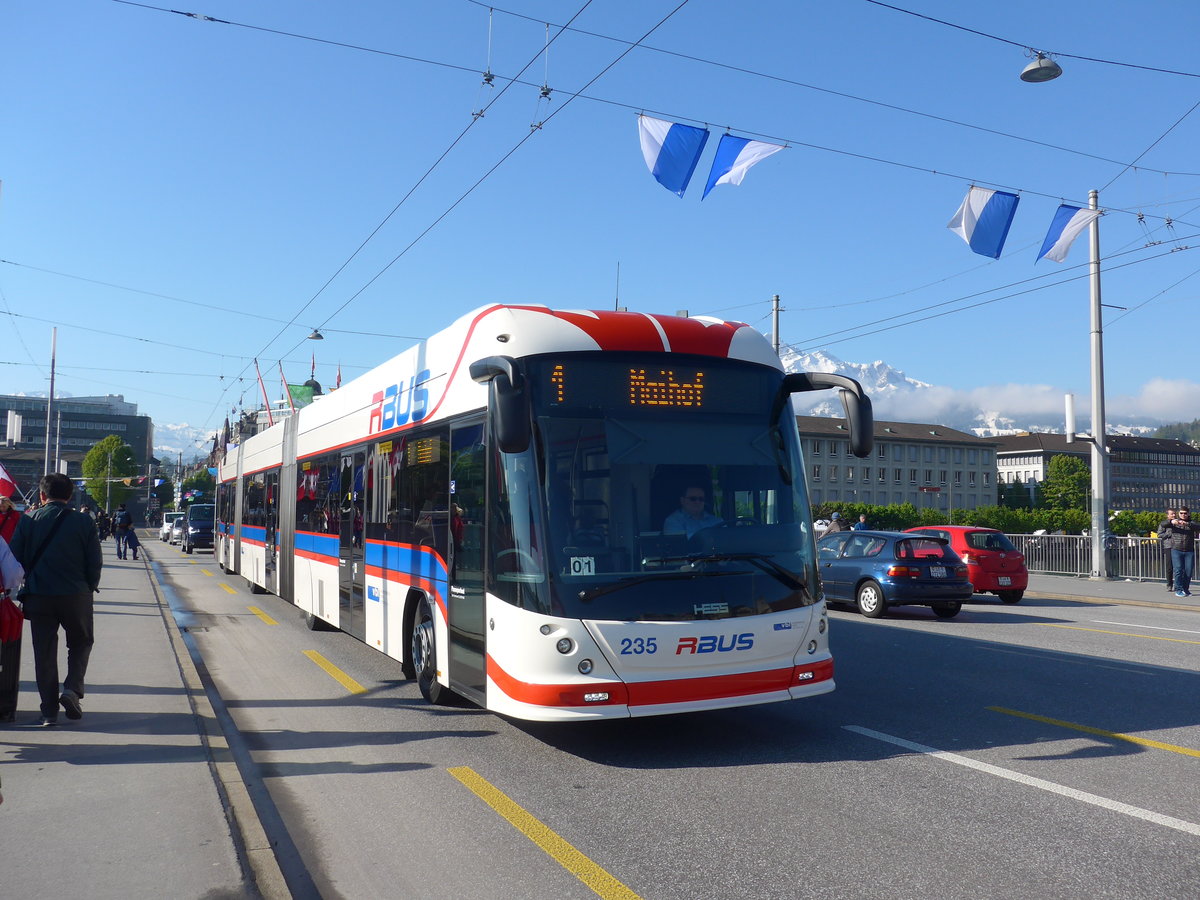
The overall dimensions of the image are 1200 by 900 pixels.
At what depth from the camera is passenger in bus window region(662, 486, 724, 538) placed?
6820 mm

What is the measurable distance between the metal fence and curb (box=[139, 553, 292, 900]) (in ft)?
73.1

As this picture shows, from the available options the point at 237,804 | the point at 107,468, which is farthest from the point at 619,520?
the point at 107,468

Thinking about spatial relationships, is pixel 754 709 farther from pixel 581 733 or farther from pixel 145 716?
pixel 145 716

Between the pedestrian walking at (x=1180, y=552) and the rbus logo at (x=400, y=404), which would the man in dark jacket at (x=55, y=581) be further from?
the pedestrian walking at (x=1180, y=552)

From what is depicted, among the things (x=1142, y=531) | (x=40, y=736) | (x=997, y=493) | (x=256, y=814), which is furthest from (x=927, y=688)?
(x=997, y=493)

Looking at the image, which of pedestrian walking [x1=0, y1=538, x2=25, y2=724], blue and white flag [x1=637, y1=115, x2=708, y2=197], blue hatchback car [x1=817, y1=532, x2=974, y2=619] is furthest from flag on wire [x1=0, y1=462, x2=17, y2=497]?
blue hatchback car [x1=817, y1=532, x2=974, y2=619]

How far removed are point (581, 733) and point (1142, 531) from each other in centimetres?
8911

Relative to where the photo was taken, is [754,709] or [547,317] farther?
[754,709]

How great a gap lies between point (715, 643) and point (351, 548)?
6.04 metres

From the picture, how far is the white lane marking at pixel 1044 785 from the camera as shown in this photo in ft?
17.3

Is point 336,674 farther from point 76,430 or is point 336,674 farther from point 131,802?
point 76,430

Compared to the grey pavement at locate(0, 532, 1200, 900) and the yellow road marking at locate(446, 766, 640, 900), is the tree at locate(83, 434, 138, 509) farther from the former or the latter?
the yellow road marking at locate(446, 766, 640, 900)

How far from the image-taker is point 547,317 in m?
7.29

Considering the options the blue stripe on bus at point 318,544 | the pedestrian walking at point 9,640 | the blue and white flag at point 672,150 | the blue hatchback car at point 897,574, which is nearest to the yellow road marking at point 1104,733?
the pedestrian walking at point 9,640
